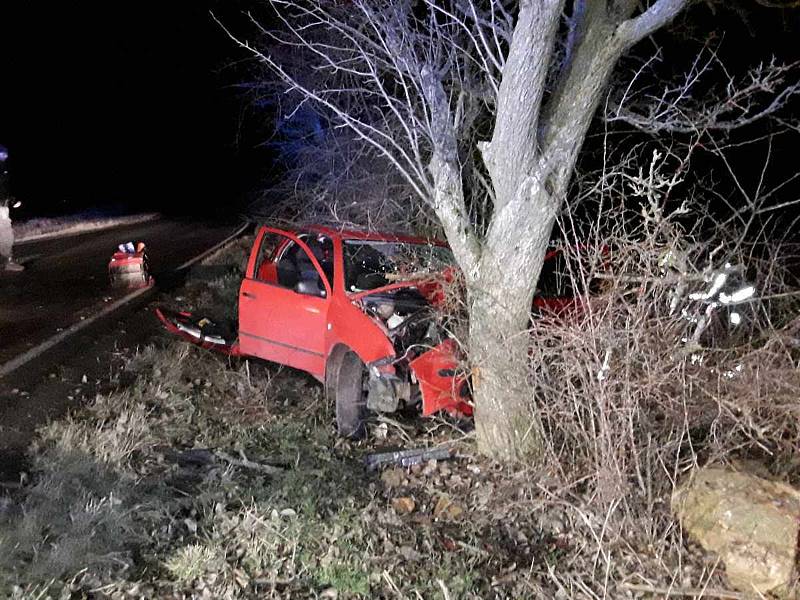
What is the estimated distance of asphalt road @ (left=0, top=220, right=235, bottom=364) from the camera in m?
9.93

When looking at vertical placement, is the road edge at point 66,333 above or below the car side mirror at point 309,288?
below

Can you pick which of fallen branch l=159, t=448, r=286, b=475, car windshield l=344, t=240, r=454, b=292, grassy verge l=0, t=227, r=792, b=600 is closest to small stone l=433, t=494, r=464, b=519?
grassy verge l=0, t=227, r=792, b=600

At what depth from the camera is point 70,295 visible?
12.2 m

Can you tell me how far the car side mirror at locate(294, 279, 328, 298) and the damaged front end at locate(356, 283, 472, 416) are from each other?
65 centimetres

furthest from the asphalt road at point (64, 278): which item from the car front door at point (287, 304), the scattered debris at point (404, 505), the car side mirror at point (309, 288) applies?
the scattered debris at point (404, 505)

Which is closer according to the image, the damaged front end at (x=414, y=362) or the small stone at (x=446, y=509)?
the small stone at (x=446, y=509)

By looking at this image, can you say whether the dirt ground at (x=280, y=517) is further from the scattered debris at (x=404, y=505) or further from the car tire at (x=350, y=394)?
the car tire at (x=350, y=394)

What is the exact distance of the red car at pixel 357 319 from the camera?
627cm

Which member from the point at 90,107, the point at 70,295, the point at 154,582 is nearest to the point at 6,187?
the point at 70,295

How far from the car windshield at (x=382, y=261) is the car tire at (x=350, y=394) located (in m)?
0.68

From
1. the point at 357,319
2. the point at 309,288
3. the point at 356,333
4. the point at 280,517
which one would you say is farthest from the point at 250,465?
the point at 309,288

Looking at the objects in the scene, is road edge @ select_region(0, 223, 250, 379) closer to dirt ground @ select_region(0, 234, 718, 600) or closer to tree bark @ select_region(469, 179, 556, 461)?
dirt ground @ select_region(0, 234, 718, 600)

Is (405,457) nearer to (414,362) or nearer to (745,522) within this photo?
(414,362)

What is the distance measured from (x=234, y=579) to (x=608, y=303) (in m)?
2.78
